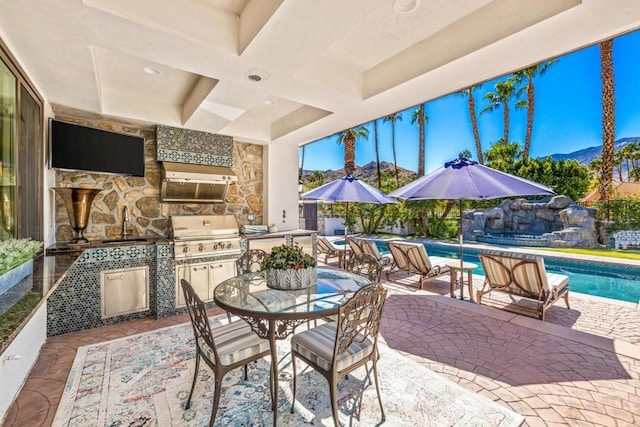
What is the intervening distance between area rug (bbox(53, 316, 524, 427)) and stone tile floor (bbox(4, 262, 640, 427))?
17 centimetres

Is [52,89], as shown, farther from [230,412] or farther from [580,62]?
[580,62]

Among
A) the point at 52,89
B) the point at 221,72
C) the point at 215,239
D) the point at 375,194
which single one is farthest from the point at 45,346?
the point at 375,194

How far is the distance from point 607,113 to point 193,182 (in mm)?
17418

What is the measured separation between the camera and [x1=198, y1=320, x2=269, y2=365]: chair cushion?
217 cm

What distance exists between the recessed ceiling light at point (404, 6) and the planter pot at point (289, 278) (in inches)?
96.4

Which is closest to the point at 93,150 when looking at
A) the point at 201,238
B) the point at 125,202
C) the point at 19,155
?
the point at 125,202

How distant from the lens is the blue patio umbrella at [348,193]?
19.3 feet

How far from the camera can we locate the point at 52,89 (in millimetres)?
3395

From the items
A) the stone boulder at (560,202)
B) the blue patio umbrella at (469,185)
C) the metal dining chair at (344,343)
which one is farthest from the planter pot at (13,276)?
the stone boulder at (560,202)

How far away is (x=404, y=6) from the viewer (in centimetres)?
245

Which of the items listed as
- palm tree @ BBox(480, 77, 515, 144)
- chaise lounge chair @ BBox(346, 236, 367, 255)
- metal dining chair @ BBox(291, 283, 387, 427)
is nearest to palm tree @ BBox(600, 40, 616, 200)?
palm tree @ BBox(480, 77, 515, 144)

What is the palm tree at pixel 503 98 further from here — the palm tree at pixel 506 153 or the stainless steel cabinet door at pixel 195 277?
the stainless steel cabinet door at pixel 195 277

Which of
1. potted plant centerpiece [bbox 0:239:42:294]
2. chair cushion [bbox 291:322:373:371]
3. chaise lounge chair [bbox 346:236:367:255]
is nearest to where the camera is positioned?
potted plant centerpiece [bbox 0:239:42:294]

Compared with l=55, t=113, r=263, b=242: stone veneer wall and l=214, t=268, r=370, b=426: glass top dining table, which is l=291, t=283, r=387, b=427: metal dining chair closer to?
l=214, t=268, r=370, b=426: glass top dining table
